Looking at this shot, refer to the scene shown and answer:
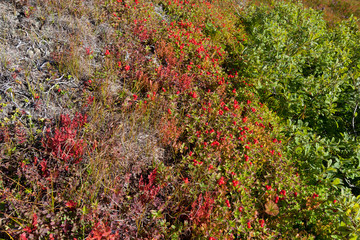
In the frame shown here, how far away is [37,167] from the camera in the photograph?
3.03 m

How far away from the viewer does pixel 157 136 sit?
13.9 feet

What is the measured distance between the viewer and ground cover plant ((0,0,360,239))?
9.67 feet

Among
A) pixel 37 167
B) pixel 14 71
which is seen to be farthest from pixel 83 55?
pixel 37 167

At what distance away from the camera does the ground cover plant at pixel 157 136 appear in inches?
116

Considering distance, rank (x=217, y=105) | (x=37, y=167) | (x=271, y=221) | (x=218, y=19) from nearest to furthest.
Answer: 1. (x=37, y=167)
2. (x=271, y=221)
3. (x=217, y=105)
4. (x=218, y=19)

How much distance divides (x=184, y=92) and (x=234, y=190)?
2.37 metres

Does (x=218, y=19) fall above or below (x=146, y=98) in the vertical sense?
above

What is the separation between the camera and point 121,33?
549cm

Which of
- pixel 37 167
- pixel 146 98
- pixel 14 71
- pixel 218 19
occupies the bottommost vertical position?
pixel 37 167

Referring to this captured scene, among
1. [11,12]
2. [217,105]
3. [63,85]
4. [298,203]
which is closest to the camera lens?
[298,203]

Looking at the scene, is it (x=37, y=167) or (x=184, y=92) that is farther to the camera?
(x=184, y=92)

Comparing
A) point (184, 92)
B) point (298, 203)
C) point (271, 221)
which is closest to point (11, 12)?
point (184, 92)

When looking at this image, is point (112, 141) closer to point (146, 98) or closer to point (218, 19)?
point (146, 98)

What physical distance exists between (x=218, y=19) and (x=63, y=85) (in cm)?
619
